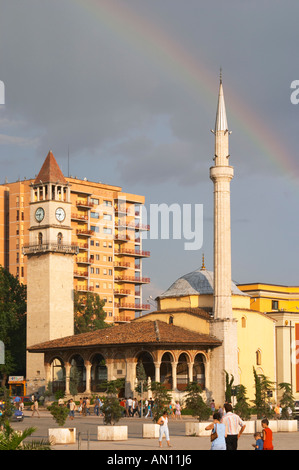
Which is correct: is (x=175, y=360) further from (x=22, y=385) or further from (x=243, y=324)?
(x=22, y=385)

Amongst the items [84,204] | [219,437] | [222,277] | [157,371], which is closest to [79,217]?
[84,204]

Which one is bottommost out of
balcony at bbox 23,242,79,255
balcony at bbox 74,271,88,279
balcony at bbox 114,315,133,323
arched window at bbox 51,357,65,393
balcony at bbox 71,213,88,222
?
arched window at bbox 51,357,65,393

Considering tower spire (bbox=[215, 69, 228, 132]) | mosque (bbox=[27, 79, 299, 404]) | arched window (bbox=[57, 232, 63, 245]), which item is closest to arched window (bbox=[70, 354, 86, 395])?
mosque (bbox=[27, 79, 299, 404])

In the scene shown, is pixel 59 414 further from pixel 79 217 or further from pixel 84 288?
pixel 79 217

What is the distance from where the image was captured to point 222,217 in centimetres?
6394

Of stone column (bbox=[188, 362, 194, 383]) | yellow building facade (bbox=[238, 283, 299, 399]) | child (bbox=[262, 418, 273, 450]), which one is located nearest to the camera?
child (bbox=[262, 418, 273, 450])

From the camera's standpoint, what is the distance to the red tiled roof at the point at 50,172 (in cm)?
7550

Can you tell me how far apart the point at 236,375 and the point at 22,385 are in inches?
872

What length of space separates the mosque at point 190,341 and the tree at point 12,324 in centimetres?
530

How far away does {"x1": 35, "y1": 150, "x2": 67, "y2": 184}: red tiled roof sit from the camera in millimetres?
75500

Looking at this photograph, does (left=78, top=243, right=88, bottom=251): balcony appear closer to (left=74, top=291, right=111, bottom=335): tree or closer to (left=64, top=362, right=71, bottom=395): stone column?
(left=74, top=291, right=111, bottom=335): tree

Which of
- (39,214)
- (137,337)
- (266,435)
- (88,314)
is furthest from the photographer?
(88,314)

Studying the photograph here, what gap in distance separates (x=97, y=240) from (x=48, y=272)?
35.8m
